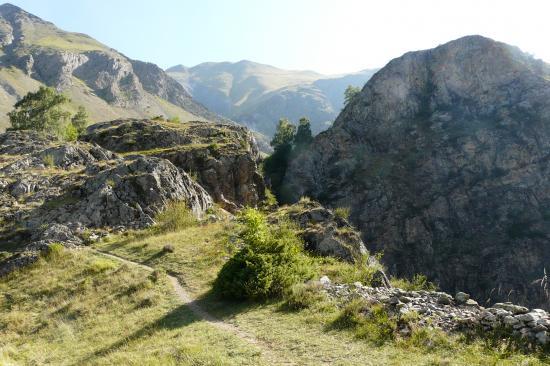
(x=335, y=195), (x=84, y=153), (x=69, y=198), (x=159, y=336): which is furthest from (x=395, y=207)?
(x=159, y=336)

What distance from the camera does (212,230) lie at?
33219 mm

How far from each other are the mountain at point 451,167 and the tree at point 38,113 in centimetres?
6205

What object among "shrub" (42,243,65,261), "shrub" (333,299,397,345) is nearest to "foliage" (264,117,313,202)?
"shrub" (42,243,65,261)

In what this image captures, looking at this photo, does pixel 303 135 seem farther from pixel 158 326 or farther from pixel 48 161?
pixel 158 326

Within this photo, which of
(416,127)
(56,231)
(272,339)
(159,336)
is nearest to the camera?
(272,339)

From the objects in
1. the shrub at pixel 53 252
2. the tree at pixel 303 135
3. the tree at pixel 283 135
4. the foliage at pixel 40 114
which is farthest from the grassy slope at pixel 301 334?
the tree at pixel 283 135

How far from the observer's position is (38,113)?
349 ft

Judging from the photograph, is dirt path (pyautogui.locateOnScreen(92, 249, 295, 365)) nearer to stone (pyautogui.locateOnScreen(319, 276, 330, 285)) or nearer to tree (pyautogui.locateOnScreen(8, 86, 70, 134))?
stone (pyautogui.locateOnScreen(319, 276, 330, 285))

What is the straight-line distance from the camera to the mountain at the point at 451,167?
7662 centimetres

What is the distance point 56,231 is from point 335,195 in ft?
226

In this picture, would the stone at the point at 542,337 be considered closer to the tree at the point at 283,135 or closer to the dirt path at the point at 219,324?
the dirt path at the point at 219,324

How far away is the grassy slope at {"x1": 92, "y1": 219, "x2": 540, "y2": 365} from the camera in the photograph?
12451 millimetres

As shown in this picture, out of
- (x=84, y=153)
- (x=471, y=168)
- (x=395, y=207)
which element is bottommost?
(x=395, y=207)

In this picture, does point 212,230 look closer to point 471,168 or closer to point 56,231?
point 56,231
